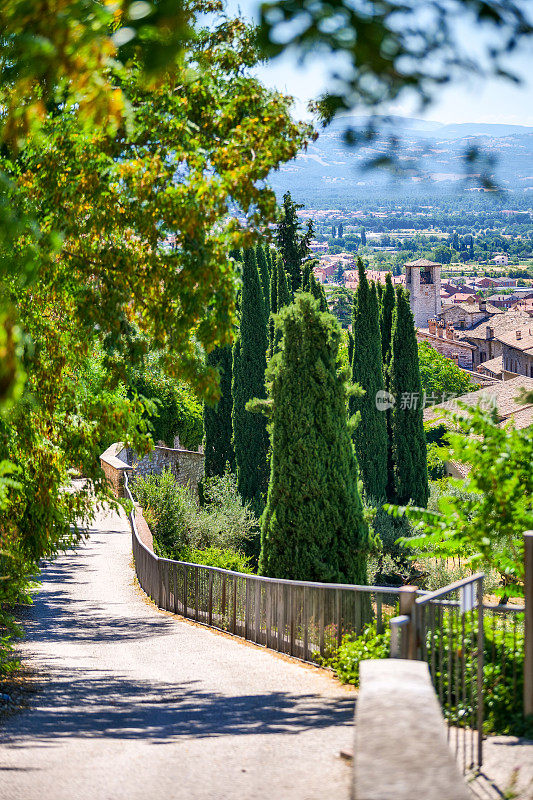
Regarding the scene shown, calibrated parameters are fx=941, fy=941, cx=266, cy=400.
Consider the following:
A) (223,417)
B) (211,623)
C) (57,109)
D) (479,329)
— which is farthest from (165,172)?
(479,329)

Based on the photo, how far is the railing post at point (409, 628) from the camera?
19.0ft

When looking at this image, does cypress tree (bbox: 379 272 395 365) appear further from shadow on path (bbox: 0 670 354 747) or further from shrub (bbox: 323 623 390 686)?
shadow on path (bbox: 0 670 354 747)

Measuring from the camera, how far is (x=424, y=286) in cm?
15325

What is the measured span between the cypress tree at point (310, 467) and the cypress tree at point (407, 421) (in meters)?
20.5

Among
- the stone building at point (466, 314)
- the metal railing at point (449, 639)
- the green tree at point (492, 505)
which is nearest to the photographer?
the metal railing at point (449, 639)

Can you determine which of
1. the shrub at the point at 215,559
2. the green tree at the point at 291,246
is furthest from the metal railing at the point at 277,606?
the green tree at the point at 291,246

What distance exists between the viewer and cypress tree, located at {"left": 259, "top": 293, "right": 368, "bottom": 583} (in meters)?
15.4

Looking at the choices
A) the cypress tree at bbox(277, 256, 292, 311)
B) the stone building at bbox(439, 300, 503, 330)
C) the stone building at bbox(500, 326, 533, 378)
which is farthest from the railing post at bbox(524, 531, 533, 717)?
the stone building at bbox(439, 300, 503, 330)

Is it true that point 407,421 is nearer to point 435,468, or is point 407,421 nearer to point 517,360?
point 435,468

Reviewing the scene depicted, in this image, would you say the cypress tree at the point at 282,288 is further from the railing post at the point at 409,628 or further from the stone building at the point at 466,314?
the stone building at the point at 466,314

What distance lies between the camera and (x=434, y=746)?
3.45 m

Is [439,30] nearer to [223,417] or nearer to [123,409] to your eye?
[123,409]

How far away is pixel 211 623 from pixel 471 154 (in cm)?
1121

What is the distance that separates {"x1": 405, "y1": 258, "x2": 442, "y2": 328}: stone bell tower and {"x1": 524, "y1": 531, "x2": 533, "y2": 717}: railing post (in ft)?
478
